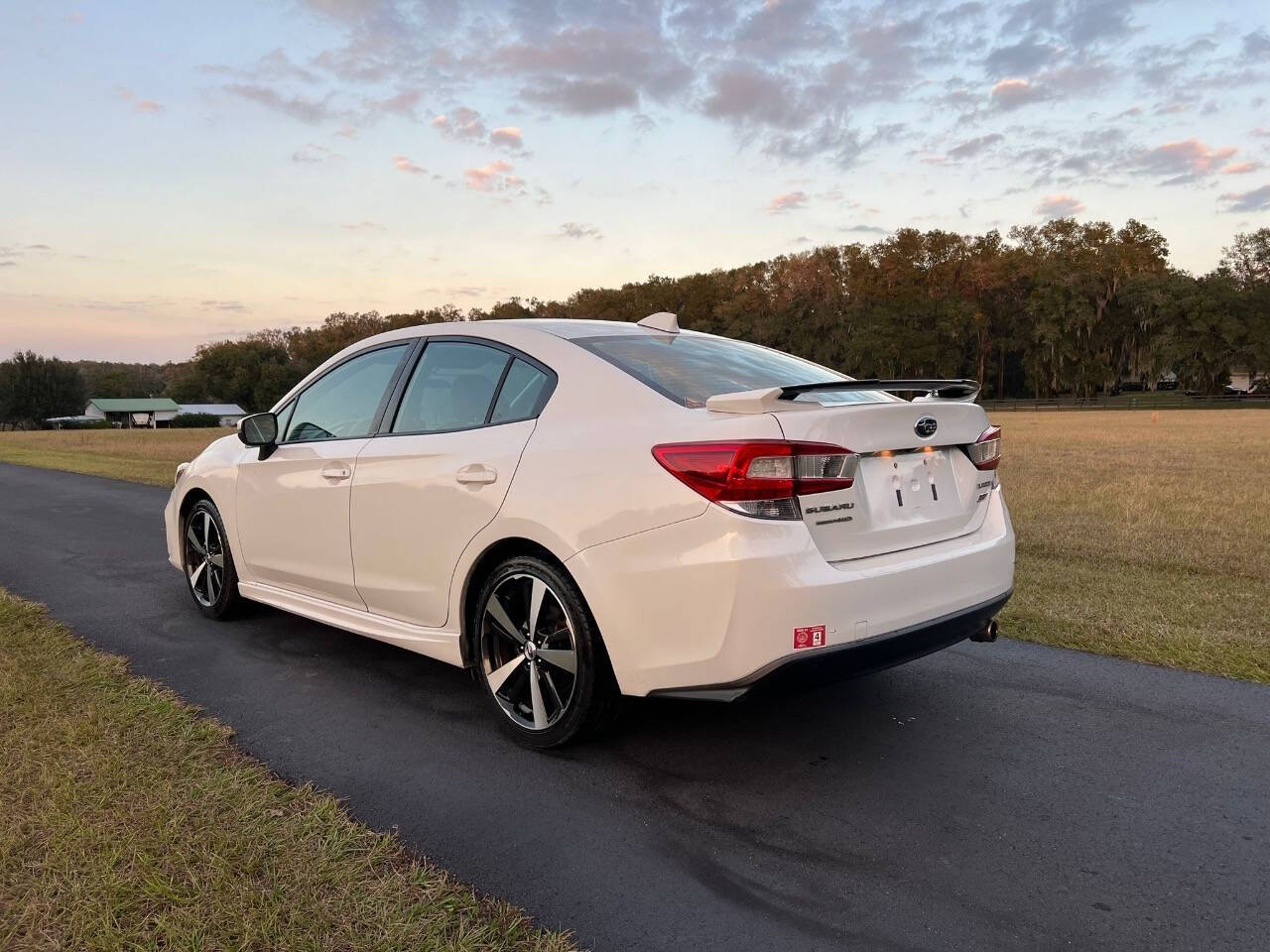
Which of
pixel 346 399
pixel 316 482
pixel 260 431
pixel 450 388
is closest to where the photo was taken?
pixel 450 388

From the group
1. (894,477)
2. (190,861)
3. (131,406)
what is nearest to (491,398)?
(894,477)

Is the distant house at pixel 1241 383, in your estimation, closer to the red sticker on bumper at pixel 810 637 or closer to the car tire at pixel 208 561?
the car tire at pixel 208 561

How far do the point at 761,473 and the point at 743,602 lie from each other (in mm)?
416

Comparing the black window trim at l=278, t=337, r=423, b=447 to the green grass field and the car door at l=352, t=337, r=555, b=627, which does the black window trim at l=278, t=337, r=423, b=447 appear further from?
the green grass field

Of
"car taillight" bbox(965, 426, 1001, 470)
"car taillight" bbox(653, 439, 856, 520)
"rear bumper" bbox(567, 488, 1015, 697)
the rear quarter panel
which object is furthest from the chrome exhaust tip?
the rear quarter panel

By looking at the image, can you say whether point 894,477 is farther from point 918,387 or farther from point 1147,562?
point 1147,562

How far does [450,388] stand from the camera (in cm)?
403

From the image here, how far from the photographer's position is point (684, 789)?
321 centimetres

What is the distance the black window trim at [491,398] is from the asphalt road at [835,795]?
1276mm

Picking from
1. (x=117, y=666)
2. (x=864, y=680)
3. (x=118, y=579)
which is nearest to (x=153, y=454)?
(x=118, y=579)

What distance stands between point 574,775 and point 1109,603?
166 inches

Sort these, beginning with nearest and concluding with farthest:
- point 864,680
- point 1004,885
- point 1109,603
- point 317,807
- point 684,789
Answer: point 1004,885
point 317,807
point 684,789
point 864,680
point 1109,603

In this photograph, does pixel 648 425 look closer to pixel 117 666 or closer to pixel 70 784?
pixel 70 784

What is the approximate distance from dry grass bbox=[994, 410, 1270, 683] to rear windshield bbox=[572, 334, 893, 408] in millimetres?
2396
